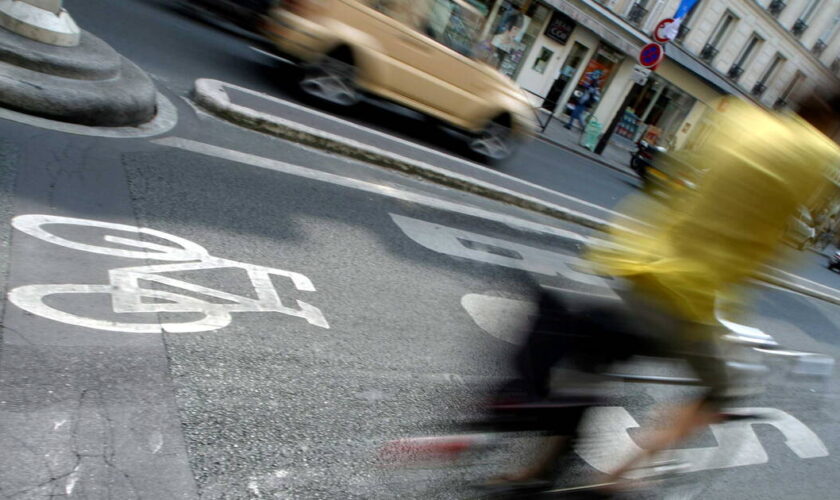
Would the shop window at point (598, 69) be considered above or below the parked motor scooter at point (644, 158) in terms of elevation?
above

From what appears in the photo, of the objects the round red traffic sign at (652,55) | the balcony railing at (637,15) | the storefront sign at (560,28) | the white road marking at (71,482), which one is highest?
the balcony railing at (637,15)

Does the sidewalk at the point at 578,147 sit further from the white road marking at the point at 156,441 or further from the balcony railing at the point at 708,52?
the white road marking at the point at 156,441

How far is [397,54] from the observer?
8281 millimetres

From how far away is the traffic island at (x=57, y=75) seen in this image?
4512 mm

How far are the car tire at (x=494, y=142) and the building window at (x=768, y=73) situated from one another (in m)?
29.0

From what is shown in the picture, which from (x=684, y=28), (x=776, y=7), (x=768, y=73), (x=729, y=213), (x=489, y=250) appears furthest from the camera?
(x=768, y=73)

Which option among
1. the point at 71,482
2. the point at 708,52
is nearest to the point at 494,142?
the point at 71,482

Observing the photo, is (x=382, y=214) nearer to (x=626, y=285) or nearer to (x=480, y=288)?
(x=480, y=288)

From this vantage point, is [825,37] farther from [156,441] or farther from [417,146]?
[156,441]

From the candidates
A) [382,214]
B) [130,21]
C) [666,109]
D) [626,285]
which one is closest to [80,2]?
[130,21]

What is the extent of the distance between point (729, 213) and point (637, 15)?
26680mm

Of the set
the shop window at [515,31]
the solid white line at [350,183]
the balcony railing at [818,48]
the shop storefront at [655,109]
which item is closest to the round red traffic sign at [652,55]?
the shop window at [515,31]

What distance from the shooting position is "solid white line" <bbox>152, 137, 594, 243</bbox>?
527 centimetres

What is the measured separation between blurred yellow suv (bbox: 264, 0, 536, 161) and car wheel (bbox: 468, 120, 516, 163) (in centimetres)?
26
